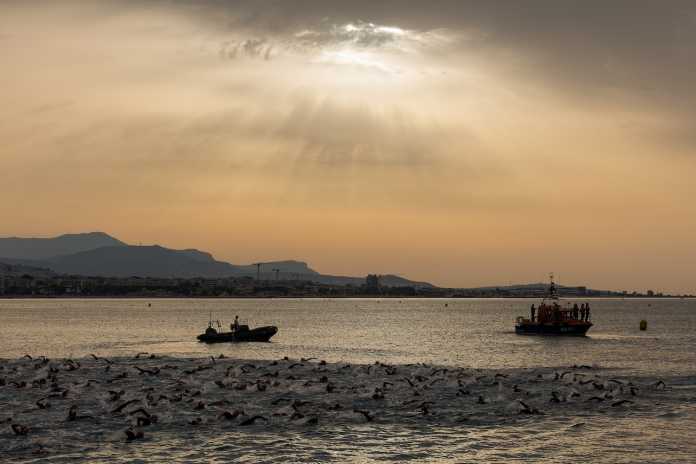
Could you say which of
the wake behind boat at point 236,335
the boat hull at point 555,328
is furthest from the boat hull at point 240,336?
the boat hull at point 555,328

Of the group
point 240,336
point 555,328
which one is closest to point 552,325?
point 555,328

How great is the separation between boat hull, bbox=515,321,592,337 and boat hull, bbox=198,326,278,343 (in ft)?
131

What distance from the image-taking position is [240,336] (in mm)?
101625

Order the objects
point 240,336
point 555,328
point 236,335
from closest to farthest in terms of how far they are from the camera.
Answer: point 236,335, point 240,336, point 555,328

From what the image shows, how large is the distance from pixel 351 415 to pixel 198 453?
961cm

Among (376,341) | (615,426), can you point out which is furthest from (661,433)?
(376,341)

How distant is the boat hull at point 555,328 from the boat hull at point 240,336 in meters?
Result: 40.1

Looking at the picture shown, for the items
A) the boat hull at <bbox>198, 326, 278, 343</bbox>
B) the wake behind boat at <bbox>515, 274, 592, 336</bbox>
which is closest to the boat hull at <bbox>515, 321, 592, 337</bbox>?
the wake behind boat at <bbox>515, 274, 592, 336</bbox>

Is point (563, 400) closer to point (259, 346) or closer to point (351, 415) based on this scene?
point (351, 415)

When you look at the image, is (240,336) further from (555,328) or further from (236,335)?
(555,328)

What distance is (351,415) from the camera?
3625 centimetres

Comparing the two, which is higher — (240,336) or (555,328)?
(555,328)

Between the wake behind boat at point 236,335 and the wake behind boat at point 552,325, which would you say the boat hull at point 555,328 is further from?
the wake behind boat at point 236,335

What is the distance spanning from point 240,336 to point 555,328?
158 feet
